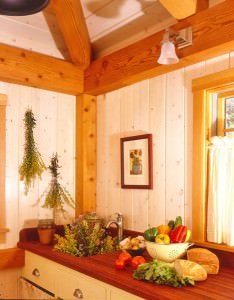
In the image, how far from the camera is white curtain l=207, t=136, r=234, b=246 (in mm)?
1937

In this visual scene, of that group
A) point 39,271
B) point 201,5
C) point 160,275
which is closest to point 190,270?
point 160,275

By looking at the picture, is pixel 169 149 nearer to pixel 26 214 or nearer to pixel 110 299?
pixel 110 299

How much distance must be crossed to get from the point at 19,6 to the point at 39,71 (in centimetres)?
141

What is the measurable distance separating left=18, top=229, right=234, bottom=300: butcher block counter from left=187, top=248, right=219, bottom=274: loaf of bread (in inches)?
1.5

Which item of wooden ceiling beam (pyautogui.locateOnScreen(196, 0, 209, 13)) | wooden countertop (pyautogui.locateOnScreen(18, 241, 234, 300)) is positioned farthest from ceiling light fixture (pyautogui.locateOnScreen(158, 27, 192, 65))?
wooden countertop (pyautogui.locateOnScreen(18, 241, 234, 300))

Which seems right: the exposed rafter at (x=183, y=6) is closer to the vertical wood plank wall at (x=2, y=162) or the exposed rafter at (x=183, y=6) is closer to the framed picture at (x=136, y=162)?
the framed picture at (x=136, y=162)

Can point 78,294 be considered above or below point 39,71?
below

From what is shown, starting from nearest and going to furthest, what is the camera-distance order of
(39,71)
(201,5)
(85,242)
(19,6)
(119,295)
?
(19,6), (119,295), (201,5), (85,242), (39,71)

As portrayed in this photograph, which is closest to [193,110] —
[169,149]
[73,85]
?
[169,149]

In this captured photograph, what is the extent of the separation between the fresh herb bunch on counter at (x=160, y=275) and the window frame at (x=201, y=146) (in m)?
0.42

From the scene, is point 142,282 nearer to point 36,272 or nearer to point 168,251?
point 168,251

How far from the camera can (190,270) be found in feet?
5.51

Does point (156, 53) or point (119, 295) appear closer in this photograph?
point (119, 295)

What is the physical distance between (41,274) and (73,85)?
62.0 inches
